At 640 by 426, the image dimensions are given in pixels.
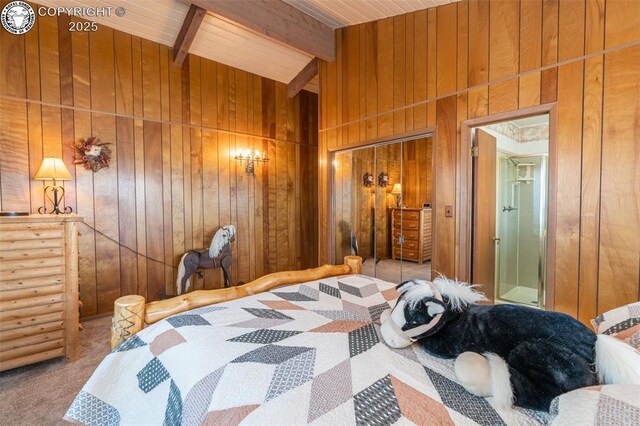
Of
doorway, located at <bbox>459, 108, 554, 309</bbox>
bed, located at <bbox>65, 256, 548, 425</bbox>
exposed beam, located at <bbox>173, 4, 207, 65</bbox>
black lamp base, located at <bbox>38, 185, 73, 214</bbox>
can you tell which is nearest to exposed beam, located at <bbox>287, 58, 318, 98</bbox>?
exposed beam, located at <bbox>173, 4, 207, 65</bbox>

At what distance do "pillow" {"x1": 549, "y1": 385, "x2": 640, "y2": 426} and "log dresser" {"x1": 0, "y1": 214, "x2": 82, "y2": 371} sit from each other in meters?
3.09

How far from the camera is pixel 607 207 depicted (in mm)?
1984

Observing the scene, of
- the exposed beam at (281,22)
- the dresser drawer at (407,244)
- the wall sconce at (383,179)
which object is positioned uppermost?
the exposed beam at (281,22)

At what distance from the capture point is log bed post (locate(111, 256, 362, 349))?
1453mm

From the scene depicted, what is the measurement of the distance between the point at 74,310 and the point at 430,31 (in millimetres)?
4083

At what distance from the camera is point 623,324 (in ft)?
3.83

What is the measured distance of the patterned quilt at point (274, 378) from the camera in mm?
851

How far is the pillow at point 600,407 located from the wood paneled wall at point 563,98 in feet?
5.84

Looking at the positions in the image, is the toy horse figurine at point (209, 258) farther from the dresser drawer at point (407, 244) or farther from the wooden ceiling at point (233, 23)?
the wooden ceiling at point (233, 23)

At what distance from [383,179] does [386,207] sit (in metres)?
0.34

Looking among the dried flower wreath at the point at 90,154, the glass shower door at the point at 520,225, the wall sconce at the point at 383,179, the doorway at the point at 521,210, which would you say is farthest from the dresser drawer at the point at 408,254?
the dried flower wreath at the point at 90,154

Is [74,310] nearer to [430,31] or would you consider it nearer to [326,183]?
[326,183]

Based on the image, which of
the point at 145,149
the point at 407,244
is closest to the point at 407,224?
the point at 407,244

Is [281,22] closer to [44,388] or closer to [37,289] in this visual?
[37,289]
